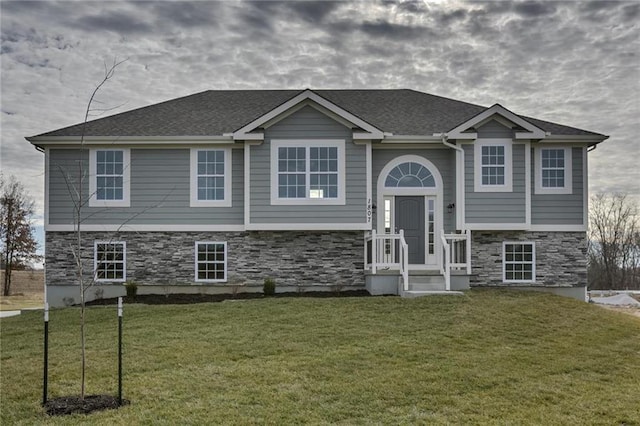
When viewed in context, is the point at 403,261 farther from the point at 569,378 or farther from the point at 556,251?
the point at 569,378

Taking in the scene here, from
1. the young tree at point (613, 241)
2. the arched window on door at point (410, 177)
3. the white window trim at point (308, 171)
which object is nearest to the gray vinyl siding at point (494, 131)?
the arched window on door at point (410, 177)

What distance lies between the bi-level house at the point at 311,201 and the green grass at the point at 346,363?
281 centimetres

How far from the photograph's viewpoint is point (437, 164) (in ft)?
54.6

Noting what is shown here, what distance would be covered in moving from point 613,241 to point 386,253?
95.1ft

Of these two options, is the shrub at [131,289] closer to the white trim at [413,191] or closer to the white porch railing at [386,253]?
the white porch railing at [386,253]

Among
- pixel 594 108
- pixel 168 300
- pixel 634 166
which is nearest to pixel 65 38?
pixel 168 300

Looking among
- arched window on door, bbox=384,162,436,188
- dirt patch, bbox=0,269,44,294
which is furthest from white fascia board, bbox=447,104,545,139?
dirt patch, bbox=0,269,44,294

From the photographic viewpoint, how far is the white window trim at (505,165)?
16.0m

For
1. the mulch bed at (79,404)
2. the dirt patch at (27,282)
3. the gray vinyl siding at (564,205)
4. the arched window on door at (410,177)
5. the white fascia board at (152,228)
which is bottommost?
the dirt patch at (27,282)

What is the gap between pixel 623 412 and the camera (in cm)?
674

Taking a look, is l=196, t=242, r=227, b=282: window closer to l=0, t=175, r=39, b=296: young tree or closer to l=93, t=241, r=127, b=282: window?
l=93, t=241, r=127, b=282: window

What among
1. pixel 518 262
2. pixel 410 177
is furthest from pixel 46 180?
pixel 518 262

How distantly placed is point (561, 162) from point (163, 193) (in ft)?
38.1

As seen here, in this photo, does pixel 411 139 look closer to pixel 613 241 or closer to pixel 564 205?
pixel 564 205
